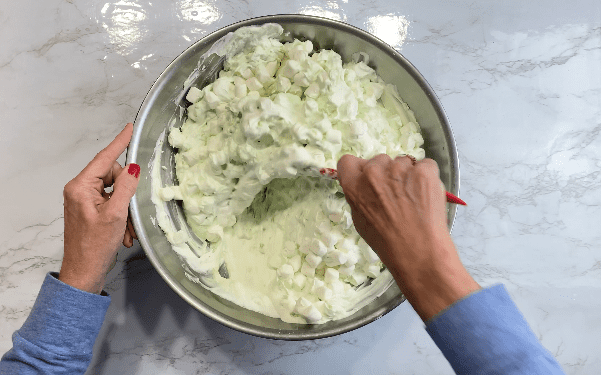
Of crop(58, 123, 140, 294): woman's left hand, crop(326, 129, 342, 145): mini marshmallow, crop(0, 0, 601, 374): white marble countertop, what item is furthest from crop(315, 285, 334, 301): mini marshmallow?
crop(58, 123, 140, 294): woman's left hand

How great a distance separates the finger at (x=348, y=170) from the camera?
676 millimetres

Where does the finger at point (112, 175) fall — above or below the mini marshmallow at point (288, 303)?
above

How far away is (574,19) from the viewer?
3.78 feet

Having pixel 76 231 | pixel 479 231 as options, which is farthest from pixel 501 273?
pixel 76 231

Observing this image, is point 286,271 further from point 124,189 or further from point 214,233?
point 124,189

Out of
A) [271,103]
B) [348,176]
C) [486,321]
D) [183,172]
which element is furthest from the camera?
[183,172]

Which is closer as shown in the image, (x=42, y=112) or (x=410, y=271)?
(x=410, y=271)

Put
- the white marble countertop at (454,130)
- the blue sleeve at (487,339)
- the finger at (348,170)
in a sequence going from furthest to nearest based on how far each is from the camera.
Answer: the white marble countertop at (454,130) → the finger at (348,170) → the blue sleeve at (487,339)

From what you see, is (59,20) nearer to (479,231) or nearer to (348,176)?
(348,176)

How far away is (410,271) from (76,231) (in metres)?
0.60

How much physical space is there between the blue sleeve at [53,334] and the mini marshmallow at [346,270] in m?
0.51

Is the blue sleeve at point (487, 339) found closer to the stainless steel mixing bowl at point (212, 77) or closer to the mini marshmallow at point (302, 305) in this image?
the stainless steel mixing bowl at point (212, 77)

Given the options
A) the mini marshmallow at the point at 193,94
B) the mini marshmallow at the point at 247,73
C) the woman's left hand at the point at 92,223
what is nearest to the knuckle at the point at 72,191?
the woman's left hand at the point at 92,223

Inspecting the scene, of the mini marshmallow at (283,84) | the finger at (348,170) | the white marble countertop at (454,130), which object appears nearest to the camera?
the finger at (348,170)
